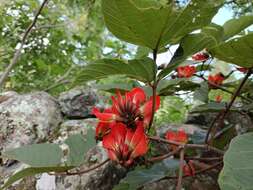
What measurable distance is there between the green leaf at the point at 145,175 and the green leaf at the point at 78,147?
0.55 feet

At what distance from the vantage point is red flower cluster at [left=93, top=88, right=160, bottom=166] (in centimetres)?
58

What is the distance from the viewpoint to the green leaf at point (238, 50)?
0.55 meters

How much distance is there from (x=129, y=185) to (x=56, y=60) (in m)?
2.20

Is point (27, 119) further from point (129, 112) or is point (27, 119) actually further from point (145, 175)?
point (129, 112)

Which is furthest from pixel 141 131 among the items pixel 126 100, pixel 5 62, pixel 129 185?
pixel 5 62

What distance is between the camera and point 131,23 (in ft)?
1.68

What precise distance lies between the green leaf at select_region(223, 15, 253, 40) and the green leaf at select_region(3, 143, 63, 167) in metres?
0.33

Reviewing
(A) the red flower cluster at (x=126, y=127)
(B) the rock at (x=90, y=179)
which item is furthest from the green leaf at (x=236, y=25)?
(B) the rock at (x=90, y=179)

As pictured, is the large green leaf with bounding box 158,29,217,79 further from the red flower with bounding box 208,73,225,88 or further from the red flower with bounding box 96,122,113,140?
the red flower with bounding box 208,73,225,88

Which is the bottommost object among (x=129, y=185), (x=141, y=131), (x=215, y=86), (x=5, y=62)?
(x=129, y=185)

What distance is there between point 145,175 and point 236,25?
0.37m

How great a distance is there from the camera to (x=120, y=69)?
1.95 ft

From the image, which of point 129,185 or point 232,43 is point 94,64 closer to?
point 232,43

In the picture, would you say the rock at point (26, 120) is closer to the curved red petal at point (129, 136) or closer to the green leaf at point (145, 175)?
the green leaf at point (145, 175)
